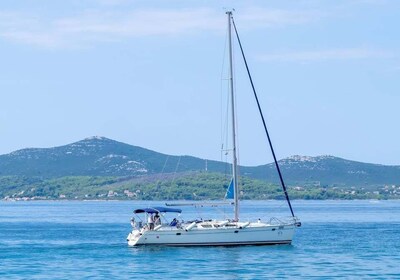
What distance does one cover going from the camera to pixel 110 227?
111688 millimetres

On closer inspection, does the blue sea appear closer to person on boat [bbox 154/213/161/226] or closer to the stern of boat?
the stern of boat

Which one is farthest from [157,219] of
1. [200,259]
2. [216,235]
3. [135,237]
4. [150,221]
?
[200,259]

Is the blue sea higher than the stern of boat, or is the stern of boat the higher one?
the stern of boat

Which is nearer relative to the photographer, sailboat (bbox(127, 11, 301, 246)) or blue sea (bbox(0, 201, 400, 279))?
blue sea (bbox(0, 201, 400, 279))

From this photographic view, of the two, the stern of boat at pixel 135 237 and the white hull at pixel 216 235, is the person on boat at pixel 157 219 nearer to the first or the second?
the white hull at pixel 216 235

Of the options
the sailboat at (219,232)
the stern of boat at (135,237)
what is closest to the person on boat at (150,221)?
the sailboat at (219,232)

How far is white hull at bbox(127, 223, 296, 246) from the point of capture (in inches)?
2790

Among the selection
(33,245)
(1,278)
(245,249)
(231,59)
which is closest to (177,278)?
(1,278)

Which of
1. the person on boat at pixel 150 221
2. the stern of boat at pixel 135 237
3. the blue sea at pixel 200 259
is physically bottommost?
the blue sea at pixel 200 259

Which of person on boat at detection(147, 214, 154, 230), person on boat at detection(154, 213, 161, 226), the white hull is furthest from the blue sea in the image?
person on boat at detection(154, 213, 161, 226)

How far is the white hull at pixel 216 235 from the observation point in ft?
233

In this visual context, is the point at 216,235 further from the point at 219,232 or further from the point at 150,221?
the point at 150,221

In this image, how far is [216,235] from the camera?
71.0m

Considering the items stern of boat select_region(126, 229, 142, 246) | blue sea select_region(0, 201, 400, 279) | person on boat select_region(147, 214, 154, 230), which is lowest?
blue sea select_region(0, 201, 400, 279)
